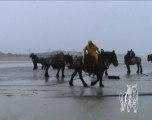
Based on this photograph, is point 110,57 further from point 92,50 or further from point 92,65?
point 92,50

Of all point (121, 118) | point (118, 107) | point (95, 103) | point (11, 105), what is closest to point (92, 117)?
point (121, 118)

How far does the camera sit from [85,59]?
59.5ft

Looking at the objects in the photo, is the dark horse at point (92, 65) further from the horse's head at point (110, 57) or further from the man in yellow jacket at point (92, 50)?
the man in yellow jacket at point (92, 50)

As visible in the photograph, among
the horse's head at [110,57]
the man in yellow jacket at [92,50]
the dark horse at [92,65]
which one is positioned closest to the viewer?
the man in yellow jacket at [92,50]

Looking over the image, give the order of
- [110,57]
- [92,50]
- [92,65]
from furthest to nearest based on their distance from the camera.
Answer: [110,57] → [92,65] → [92,50]

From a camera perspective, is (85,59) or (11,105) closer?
(11,105)

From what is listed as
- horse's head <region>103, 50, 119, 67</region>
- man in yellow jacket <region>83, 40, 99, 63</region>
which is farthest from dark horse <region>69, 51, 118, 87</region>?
man in yellow jacket <region>83, 40, 99, 63</region>

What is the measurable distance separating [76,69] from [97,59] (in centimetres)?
137

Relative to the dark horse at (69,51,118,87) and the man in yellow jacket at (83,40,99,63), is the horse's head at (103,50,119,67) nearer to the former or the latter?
the dark horse at (69,51,118,87)

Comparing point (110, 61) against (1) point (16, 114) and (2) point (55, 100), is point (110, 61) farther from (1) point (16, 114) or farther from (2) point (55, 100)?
(1) point (16, 114)

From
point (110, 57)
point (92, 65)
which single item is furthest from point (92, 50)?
point (110, 57)

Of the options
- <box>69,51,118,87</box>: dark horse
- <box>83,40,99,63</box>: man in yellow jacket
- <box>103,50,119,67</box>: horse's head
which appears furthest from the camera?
<box>103,50,119,67</box>: horse's head

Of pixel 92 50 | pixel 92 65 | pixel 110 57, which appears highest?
pixel 92 50

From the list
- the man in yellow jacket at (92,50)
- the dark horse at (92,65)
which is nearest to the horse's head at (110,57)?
the dark horse at (92,65)
